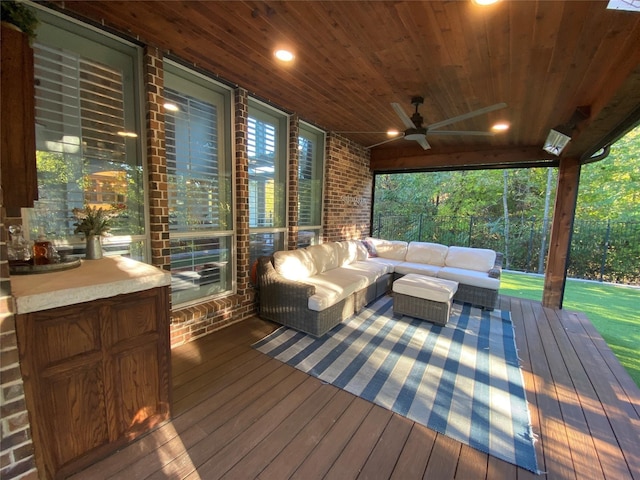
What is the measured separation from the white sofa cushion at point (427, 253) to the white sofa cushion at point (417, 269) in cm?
20

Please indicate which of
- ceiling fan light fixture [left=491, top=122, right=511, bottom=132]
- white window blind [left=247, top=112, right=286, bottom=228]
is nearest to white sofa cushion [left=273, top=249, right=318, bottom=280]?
white window blind [left=247, top=112, right=286, bottom=228]

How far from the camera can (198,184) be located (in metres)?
2.96

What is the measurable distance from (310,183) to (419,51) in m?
2.72

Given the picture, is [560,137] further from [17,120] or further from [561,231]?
[17,120]

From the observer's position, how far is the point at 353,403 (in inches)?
80.4

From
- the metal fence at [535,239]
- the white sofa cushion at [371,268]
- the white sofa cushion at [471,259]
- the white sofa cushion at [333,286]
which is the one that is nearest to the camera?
the white sofa cushion at [333,286]

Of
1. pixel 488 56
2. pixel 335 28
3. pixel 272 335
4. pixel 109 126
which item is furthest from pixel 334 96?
pixel 272 335

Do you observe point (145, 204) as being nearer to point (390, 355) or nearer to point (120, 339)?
point (120, 339)

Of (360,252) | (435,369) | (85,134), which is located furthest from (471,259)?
(85,134)

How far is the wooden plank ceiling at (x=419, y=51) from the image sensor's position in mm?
1723

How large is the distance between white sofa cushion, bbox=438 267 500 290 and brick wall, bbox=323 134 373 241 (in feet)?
6.42

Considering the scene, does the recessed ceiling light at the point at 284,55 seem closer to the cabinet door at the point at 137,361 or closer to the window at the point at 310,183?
the window at the point at 310,183

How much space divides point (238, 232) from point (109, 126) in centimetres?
156

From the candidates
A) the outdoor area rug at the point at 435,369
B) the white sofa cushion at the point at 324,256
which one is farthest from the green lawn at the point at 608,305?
the white sofa cushion at the point at 324,256
